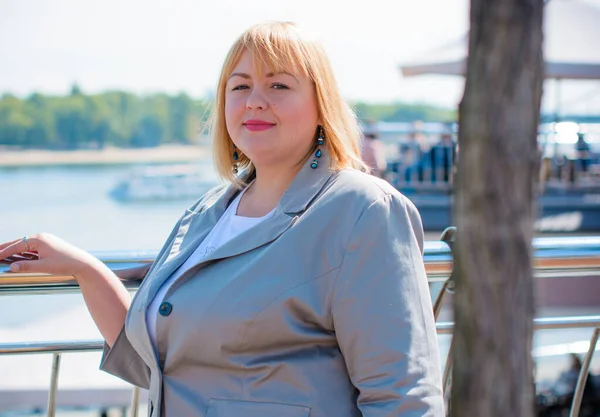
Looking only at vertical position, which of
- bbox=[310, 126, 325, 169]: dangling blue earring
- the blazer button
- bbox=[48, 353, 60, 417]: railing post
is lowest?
bbox=[48, 353, 60, 417]: railing post

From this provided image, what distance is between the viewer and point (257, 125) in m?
1.70

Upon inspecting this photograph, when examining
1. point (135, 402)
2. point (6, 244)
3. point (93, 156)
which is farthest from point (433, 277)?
point (93, 156)

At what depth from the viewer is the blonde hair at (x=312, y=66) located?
1666 millimetres

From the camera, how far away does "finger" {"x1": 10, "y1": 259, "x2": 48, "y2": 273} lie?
180 cm

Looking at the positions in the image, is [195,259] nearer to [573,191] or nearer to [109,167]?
[573,191]

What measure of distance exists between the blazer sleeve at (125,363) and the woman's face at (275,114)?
54 centimetres

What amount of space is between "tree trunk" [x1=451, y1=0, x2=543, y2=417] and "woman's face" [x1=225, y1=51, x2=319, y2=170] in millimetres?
770

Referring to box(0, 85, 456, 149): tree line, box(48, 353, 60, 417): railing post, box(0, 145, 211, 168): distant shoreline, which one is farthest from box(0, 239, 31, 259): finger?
box(0, 145, 211, 168): distant shoreline

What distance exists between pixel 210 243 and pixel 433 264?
1.94 ft

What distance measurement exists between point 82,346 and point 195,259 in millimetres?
465

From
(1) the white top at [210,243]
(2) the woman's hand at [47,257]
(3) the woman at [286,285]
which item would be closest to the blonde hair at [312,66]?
(3) the woman at [286,285]

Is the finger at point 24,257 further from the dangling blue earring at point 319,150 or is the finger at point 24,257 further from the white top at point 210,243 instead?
the dangling blue earring at point 319,150

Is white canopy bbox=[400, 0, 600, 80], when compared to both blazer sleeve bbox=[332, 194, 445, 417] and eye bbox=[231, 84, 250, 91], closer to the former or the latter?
eye bbox=[231, 84, 250, 91]

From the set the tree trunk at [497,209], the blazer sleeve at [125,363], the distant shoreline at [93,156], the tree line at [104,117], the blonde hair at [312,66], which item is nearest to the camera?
the tree trunk at [497,209]
